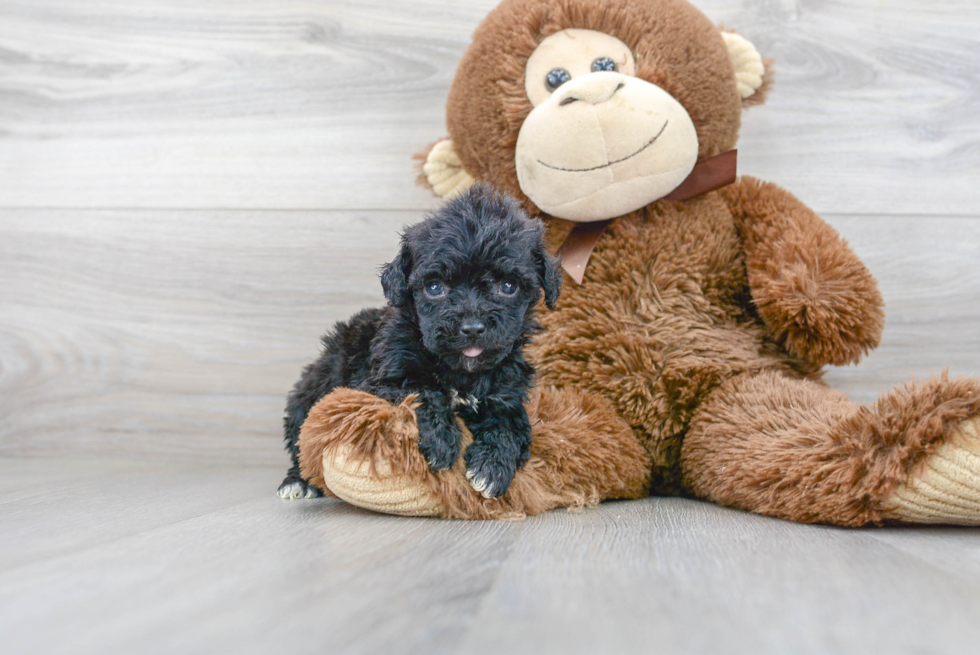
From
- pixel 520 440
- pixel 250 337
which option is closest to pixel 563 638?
pixel 520 440

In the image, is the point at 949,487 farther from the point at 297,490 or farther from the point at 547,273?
the point at 297,490

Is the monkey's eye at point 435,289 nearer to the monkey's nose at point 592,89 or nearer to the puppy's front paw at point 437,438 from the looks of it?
the puppy's front paw at point 437,438

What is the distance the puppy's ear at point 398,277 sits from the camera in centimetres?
103

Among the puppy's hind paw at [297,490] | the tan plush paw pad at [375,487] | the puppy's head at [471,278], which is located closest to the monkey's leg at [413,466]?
the tan plush paw pad at [375,487]

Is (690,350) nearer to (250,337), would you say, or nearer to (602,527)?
(602,527)

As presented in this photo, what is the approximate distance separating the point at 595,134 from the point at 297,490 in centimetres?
80

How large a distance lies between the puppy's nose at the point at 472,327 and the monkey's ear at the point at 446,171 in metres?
0.58

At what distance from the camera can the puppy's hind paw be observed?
4.30ft

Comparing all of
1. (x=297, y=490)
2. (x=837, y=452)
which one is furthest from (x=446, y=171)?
(x=837, y=452)

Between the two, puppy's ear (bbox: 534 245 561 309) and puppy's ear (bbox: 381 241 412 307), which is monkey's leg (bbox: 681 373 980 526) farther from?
puppy's ear (bbox: 381 241 412 307)

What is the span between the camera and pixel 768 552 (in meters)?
0.84

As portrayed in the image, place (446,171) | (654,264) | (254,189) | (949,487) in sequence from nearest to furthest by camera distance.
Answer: (949,487) < (654,264) < (446,171) < (254,189)

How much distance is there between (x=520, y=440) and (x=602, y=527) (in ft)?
0.55

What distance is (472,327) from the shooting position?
3.08ft
